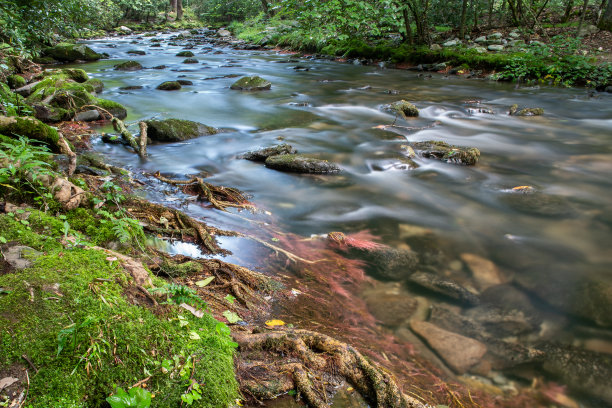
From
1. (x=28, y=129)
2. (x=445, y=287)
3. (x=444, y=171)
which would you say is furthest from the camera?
(x=444, y=171)

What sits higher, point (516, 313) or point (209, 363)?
point (209, 363)

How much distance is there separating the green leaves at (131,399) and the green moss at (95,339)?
9 centimetres

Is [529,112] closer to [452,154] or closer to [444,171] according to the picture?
[452,154]

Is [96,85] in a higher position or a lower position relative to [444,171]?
higher

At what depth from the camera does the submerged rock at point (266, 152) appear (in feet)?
25.3

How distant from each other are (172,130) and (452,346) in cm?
738

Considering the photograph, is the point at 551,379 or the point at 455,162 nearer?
the point at 551,379

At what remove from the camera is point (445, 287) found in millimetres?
4215

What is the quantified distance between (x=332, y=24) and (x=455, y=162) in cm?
1005

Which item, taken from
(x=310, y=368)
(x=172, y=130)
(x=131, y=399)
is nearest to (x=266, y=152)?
(x=172, y=130)

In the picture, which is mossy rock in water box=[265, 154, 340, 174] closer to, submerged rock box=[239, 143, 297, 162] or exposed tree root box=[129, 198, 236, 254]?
submerged rock box=[239, 143, 297, 162]

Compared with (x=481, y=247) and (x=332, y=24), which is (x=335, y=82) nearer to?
(x=332, y=24)

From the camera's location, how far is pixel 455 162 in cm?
789

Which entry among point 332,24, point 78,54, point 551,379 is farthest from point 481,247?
point 78,54
